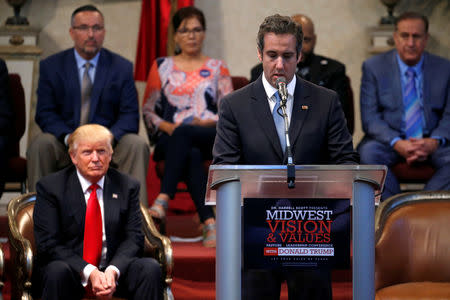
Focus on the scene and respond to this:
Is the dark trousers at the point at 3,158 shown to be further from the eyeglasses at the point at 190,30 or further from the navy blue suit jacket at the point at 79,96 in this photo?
the eyeglasses at the point at 190,30

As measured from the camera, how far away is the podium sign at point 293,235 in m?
2.26

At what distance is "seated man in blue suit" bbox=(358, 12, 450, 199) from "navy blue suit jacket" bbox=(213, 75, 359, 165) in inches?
83.4

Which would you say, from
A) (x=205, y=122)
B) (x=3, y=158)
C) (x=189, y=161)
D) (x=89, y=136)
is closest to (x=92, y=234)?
(x=89, y=136)

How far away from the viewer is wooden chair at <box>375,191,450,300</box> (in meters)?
3.45

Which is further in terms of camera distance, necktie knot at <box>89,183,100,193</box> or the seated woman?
the seated woman

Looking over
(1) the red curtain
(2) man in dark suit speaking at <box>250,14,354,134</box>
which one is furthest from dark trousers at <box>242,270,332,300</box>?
(1) the red curtain

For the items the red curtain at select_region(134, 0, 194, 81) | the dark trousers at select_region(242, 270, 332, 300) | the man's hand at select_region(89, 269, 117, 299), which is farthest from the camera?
the red curtain at select_region(134, 0, 194, 81)

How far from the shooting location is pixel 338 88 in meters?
4.93

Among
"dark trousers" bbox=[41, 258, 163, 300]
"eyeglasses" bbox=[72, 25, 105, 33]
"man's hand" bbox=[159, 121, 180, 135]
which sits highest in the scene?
"eyeglasses" bbox=[72, 25, 105, 33]

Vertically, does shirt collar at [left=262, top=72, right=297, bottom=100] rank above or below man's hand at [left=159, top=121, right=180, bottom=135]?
above

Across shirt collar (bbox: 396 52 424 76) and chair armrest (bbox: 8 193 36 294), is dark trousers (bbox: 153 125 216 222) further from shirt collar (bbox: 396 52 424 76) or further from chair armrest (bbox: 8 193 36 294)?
shirt collar (bbox: 396 52 424 76)

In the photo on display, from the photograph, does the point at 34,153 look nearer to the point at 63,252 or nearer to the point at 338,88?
the point at 63,252

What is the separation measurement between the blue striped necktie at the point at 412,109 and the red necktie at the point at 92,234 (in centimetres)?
223

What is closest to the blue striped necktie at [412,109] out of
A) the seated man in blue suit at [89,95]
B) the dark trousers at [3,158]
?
the seated man in blue suit at [89,95]
